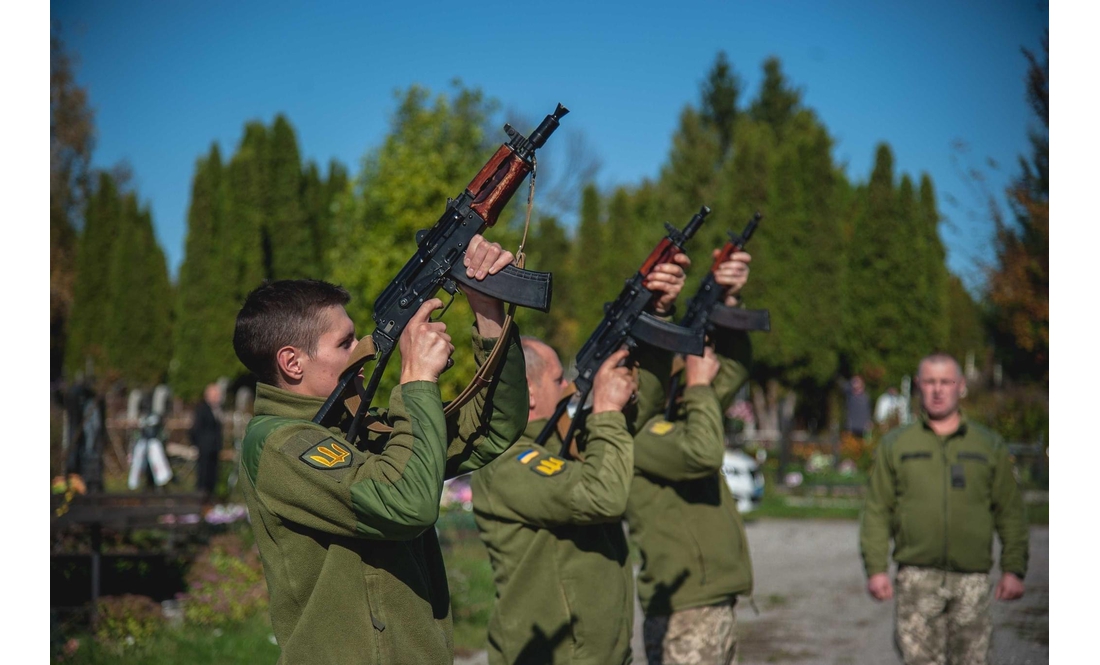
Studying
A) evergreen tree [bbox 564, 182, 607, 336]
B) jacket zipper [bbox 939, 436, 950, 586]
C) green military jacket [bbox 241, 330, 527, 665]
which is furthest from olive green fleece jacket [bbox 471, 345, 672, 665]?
evergreen tree [bbox 564, 182, 607, 336]

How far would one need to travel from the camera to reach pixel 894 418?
75.6ft

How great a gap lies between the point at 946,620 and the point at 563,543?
2802 mm

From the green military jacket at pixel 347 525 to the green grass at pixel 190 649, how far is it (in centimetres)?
453

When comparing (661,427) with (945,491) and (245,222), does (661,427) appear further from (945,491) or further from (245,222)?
(245,222)

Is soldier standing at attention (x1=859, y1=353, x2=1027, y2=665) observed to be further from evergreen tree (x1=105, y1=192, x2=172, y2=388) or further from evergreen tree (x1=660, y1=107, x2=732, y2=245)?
evergreen tree (x1=105, y1=192, x2=172, y2=388)

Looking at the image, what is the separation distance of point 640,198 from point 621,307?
121ft

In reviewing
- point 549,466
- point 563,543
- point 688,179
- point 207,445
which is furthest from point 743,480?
point 688,179

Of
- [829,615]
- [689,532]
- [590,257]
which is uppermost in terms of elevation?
[590,257]

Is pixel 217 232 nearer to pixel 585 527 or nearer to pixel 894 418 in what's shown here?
pixel 894 418

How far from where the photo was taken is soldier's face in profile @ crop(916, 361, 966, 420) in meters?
6.29

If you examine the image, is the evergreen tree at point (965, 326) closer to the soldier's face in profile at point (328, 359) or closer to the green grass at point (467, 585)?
the green grass at point (467, 585)

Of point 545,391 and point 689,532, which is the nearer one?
point 545,391

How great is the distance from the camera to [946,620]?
6.05 m

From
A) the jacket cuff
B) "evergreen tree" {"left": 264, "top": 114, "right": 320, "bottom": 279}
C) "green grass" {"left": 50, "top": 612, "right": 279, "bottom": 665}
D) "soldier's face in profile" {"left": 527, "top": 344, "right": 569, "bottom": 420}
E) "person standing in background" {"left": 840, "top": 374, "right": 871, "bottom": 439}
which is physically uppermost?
"evergreen tree" {"left": 264, "top": 114, "right": 320, "bottom": 279}
